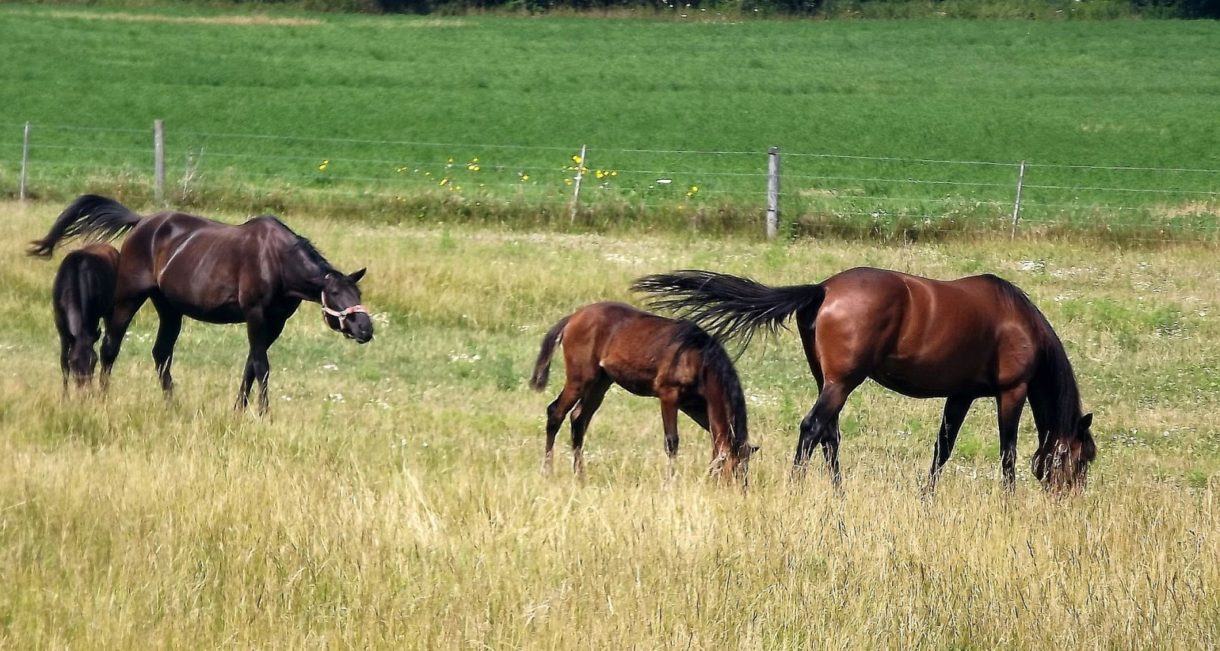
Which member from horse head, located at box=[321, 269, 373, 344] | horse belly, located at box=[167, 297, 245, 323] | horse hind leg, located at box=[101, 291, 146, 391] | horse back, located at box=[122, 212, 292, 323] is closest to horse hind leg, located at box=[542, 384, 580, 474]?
horse head, located at box=[321, 269, 373, 344]

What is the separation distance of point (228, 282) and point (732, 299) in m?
3.97

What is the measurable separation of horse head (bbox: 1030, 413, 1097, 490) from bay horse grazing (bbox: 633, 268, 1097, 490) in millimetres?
10

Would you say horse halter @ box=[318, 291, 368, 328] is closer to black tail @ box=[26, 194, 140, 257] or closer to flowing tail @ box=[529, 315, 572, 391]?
flowing tail @ box=[529, 315, 572, 391]

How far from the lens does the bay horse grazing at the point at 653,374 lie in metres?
7.54

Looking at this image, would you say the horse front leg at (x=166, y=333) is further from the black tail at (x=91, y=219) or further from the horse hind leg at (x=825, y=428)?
the horse hind leg at (x=825, y=428)

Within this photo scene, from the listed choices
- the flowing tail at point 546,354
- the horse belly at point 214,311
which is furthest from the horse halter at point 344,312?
the flowing tail at point 546,354

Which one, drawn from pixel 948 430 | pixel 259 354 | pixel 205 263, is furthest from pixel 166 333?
pixel 948 430

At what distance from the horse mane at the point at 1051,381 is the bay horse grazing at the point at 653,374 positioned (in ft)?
5.51

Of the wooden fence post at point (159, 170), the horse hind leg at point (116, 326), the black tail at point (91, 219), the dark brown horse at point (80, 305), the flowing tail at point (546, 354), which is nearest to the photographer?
the flowing tail at point (546, 354)

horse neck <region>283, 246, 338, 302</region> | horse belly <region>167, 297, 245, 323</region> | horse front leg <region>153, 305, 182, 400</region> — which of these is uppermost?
horse neck <region>283, 246, 338, 302</region>

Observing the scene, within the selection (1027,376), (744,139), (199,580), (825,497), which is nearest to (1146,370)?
(1027,376)

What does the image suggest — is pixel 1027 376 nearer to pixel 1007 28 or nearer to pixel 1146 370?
pixel 1146 370

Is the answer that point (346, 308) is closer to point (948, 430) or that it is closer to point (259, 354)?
point (259, 354)

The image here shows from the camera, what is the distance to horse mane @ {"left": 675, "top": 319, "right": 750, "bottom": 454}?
7.49 metres
